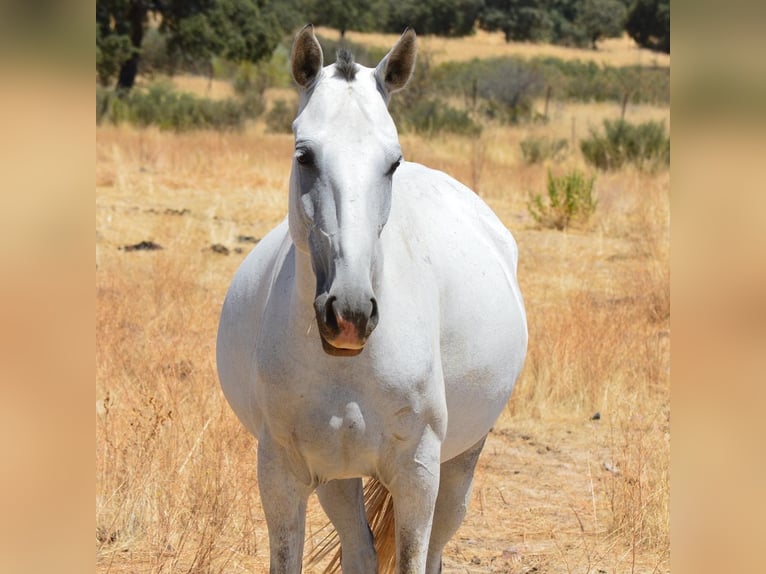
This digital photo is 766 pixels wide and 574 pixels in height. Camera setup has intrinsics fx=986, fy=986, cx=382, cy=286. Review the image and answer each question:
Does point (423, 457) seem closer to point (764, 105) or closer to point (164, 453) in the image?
point (764, 105)

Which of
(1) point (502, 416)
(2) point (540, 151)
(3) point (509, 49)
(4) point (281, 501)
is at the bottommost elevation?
(3) point (509, 49)

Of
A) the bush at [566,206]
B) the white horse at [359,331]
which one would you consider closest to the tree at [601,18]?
the bush at [566,206]

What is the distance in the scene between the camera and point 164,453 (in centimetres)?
449

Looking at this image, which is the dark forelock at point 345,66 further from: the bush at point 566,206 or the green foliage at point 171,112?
the green foliage at point 171,112

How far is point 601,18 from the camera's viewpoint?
53.9 meters

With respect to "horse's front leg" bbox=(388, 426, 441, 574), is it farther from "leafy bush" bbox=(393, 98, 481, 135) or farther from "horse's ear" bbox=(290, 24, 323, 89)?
"leafy bush" bbox=(393, 98, 481, 135)

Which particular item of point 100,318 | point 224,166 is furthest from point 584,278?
point 224,166

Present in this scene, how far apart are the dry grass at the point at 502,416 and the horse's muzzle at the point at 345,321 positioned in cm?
188

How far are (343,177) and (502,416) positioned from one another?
427 centimetres

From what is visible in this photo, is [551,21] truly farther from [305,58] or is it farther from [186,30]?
[305,58]

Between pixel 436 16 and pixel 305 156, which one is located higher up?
pixel 305 156

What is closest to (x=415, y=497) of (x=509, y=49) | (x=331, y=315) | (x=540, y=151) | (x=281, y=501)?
(x=281, y=501)

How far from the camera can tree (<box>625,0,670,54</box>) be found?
47.8 metres

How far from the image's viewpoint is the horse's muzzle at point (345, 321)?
6.76ft
